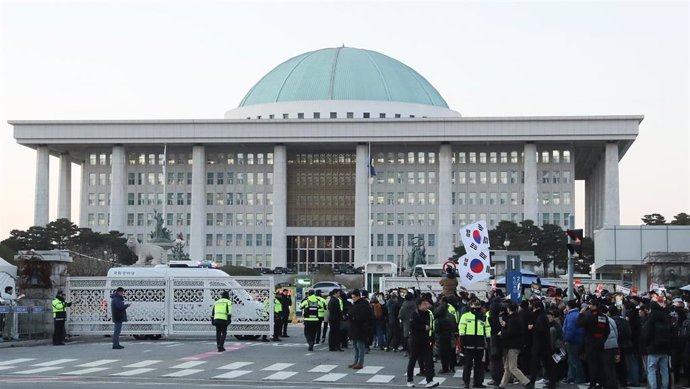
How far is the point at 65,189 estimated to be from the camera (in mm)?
151125

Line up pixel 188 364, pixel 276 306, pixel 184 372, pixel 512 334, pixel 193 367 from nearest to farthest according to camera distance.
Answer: pixel 512 334 < pixel 184 372 < pixel 193 367 < pixel 188 364 < pixel 276 306

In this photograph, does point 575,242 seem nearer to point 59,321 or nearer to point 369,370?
point 369,370

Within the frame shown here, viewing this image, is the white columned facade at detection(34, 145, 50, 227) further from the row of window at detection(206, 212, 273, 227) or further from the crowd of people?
the crowd of people

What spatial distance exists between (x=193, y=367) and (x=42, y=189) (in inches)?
4648

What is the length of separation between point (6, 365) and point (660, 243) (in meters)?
43.2

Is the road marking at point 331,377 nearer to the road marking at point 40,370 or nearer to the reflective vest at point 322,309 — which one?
the road marking at point 40,370

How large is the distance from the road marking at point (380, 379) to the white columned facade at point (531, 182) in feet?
367

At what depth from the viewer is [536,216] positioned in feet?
454

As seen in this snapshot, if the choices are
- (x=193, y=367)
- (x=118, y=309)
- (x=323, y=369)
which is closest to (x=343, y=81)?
(x=118, y=309)

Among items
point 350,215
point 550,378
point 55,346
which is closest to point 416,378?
point 550,378

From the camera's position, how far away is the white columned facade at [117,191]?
14388cm

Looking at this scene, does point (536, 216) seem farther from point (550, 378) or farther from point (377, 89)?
point (550, 378)

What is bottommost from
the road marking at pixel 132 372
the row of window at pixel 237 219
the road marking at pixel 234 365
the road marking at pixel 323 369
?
the road marking at pixel 323 369

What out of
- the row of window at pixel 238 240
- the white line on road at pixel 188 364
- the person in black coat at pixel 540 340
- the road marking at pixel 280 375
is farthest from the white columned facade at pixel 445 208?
the person in black coat at pixel 540 340
